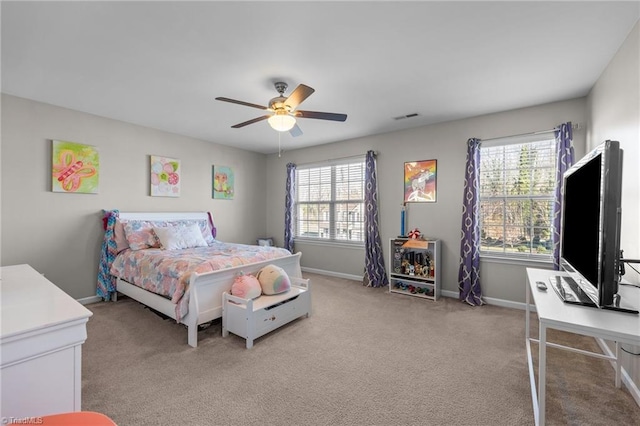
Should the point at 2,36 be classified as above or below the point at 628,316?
above

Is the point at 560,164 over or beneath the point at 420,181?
over

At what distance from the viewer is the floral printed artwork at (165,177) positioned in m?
4.25

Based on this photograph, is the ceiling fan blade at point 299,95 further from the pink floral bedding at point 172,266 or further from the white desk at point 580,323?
the white desk at point 580,323

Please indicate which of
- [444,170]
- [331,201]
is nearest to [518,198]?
[444,170]

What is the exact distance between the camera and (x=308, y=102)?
3.24m

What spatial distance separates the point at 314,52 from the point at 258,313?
2276 millimetres

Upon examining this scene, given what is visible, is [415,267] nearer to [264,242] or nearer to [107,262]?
[264,242]

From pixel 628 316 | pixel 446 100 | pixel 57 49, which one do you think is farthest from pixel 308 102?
pixel 628 316

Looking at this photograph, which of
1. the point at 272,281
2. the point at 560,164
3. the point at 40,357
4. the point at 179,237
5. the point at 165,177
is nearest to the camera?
the point at 40,357

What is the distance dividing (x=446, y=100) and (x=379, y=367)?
288 cm

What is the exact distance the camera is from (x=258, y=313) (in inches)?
99.0

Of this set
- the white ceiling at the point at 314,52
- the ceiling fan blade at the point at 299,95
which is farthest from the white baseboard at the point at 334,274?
the ceiling fan blade at the point at 299,95

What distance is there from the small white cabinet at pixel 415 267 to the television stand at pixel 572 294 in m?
1.84

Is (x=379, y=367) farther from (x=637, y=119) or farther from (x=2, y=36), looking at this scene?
(x=2, y=36)
